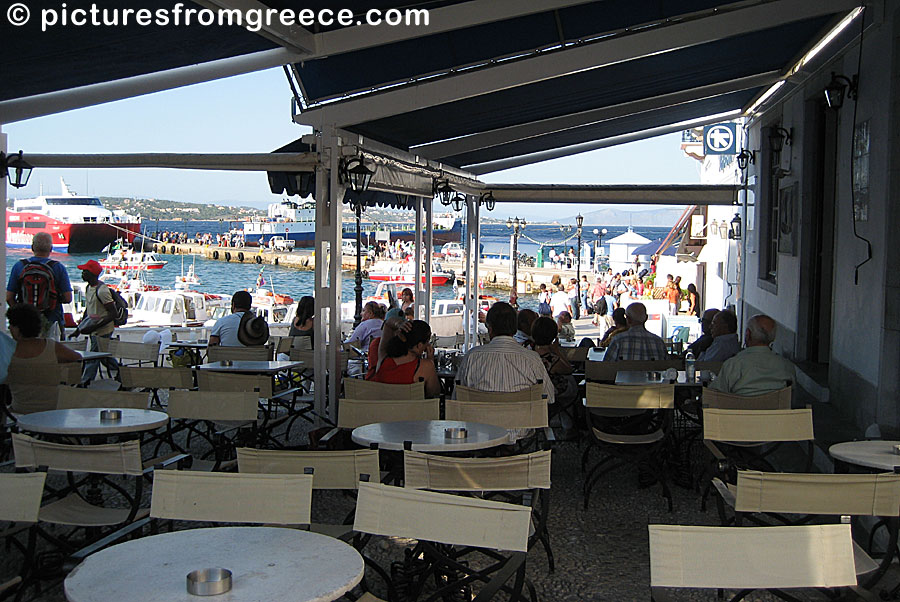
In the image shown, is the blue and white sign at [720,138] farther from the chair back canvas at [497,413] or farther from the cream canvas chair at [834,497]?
the cream canvas chair at [834,497]

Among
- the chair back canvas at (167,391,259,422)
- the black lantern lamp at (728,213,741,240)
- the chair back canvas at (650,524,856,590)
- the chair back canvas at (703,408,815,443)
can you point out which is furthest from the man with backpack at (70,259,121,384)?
the black lantern lamp at (728,213,741,240)

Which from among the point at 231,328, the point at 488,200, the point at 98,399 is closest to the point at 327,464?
the point at 98,399

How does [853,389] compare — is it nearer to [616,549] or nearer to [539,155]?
[616,549]

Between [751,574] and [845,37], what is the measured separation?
614 centimetres

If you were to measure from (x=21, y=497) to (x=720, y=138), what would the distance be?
14.2m

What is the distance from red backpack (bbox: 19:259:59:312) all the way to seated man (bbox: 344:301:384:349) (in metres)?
2.77

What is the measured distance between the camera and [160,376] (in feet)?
19.2

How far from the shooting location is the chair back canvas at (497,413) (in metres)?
4.69

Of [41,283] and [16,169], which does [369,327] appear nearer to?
[41,283]

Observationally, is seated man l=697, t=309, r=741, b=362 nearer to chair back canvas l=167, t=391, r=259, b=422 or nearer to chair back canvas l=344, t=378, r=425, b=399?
chair back canvas l=344, t=378, r=425, b=399

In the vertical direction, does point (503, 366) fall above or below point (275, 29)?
below

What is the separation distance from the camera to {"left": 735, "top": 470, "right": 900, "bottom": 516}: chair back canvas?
3102 millimetres

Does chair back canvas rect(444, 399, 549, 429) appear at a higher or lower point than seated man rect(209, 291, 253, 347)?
lower

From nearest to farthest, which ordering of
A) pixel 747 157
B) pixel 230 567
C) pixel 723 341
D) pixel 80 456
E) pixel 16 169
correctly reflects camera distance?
pixel 230 567, pixel 80 456, pixel 723 341, pixel 16 169, pixel 747 157
